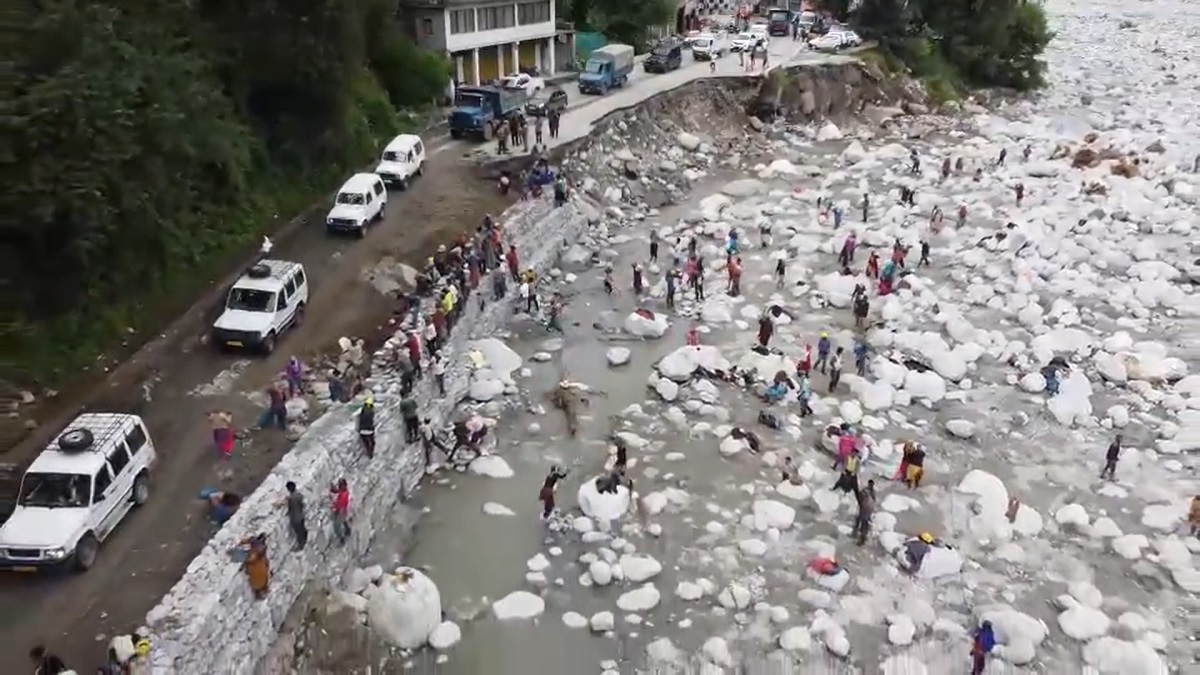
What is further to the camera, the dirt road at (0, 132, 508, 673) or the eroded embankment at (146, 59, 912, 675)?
the dirt road at (0, 132, 508, 673)

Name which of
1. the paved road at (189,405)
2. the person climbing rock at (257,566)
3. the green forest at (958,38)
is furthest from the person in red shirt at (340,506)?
the green forest at (958,38)

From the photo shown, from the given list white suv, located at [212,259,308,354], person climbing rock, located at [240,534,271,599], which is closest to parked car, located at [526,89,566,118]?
white suv, located at [212,259,308,354]

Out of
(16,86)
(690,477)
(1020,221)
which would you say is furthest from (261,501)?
(1020,221)

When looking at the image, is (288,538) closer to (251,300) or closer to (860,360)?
(251,300)

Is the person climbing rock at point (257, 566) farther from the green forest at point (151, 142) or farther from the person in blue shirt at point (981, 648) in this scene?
the person in blue shirt at point (981, 648)

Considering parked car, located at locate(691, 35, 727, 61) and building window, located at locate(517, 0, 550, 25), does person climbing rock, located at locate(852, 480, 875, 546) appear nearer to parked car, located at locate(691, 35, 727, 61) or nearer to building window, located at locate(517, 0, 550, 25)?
building window, located at locate(517, 0, 550, 25)

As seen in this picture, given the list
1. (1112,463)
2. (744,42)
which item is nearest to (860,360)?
(1112,463)
